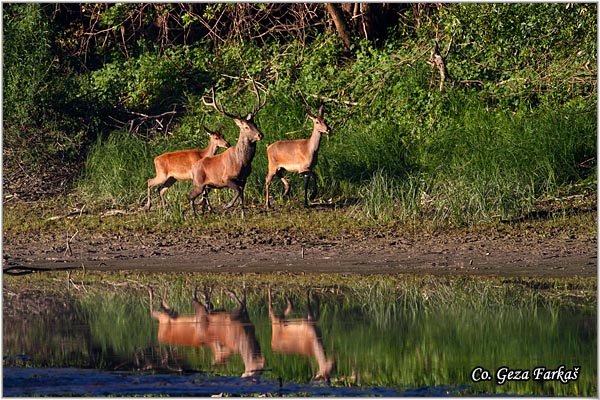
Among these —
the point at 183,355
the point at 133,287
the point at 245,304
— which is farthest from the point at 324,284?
the point at 183,355

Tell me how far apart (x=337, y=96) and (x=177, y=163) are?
313 centimetres

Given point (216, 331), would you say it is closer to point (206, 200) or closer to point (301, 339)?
point (301, 339)

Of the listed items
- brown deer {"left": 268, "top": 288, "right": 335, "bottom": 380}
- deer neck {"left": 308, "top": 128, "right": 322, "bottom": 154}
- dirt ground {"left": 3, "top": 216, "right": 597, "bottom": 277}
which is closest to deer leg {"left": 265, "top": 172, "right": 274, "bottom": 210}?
deer neck {"left": 308, "top": 128, "right": 322, "bottom": 154}

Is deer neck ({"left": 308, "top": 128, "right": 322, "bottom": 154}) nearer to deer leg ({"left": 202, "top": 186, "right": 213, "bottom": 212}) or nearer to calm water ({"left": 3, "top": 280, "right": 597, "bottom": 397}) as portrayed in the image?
deer leg ({"left": 202, "top": 186, "right": 213, "bottom": 212})

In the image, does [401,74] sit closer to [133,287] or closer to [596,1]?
[596,1]

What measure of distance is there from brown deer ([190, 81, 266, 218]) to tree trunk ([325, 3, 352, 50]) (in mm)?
3947

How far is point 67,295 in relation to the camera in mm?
9625

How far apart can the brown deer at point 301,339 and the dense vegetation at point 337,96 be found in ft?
12.9

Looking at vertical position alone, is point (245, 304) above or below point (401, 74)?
below

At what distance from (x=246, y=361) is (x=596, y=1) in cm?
814

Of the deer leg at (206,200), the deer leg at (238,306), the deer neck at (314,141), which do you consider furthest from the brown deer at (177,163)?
the deer leg at (238,306)

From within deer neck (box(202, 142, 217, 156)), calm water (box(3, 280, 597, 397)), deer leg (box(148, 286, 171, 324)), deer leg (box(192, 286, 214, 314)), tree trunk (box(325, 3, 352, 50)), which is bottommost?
calm water (box(3, 280, 597, 397))

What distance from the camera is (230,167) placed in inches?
530

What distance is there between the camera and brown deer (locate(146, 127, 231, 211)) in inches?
546
